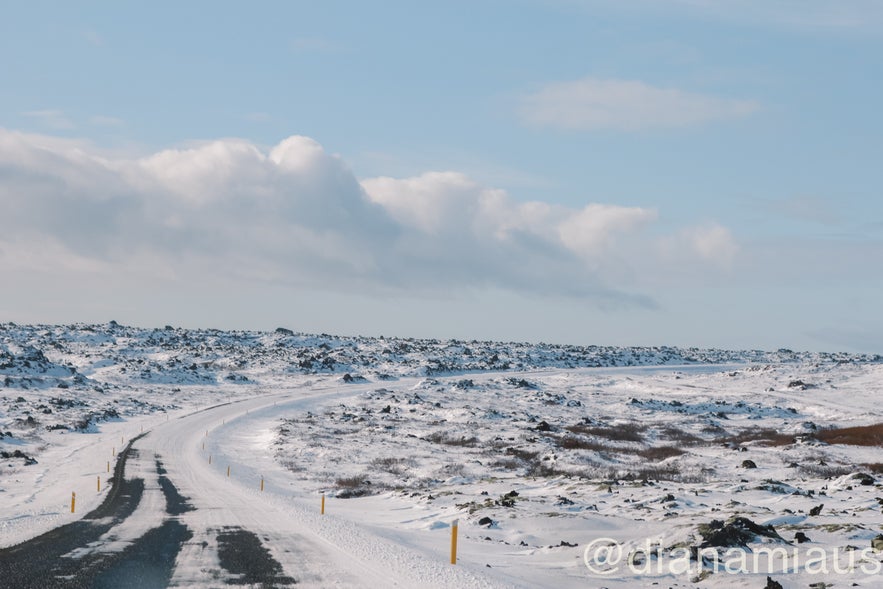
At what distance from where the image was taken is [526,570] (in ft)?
59.7

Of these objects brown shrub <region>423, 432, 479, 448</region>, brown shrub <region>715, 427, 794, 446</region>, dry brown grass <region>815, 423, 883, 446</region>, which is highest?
dry brown grass <region>815, 423, 883, 446</region>

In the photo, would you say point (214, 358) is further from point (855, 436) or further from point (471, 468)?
point (855, 436)

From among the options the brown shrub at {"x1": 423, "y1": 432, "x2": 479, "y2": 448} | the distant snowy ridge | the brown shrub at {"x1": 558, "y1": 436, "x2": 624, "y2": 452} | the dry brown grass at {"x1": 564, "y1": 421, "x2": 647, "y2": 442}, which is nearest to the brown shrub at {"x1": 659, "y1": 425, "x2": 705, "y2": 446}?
the dry brown grass at {"x1": 564, "y1": 421, "x2": 647, "y2": 442}

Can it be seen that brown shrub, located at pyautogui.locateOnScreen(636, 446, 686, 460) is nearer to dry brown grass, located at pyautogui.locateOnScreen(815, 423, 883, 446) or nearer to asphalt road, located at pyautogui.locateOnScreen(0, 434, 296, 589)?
dry brown grass, located at pyautogui.locateOnScreen(815, 423, 883, 446)

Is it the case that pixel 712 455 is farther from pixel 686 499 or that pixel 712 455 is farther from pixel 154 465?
pixel 154 465

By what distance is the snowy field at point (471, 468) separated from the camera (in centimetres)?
1764

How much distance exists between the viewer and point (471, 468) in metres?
42.4

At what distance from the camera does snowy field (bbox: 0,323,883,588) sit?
1764 cm

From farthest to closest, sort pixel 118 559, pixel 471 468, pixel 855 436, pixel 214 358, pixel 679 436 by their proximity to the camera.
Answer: pixel 214 358, pixel 679 436, pixel 855 436, pixel 471 468, pixel 118 559

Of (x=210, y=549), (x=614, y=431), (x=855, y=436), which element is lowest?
(x=614, y=431)

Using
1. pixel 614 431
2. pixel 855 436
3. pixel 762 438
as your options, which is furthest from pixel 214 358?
pixel 855 436

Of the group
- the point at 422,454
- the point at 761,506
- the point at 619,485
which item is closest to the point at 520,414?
the point at 422,454

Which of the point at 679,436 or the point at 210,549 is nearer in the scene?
the point at 210,549

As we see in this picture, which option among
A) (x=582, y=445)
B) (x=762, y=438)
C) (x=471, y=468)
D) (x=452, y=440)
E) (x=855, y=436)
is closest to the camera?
→ (x=471, y=468)
